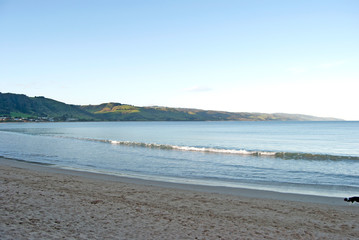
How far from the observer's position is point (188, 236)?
7.40m

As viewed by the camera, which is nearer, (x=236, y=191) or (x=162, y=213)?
(x=162, y=213)

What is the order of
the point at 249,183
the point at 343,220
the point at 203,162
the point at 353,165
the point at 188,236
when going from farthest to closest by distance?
the point at 203,162 < the point at 353,165 < the point at 249,183 < the point at 343,220 < the point at 188,236


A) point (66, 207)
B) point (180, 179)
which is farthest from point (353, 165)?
point (66, 207)

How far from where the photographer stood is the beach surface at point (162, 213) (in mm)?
7551

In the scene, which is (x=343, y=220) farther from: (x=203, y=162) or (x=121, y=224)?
(x=203, y=162)

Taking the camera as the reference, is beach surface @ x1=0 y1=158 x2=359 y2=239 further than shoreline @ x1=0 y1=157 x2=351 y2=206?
No

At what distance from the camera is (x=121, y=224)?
27.0 ft

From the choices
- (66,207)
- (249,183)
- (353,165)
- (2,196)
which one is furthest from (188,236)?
(353,165)

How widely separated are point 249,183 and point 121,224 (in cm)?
976

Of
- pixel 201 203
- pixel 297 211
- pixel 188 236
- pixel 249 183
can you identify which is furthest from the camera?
pixel 249 183

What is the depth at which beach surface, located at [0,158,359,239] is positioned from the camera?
24.8ft

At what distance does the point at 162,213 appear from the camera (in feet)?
31.6

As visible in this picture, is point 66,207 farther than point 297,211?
No

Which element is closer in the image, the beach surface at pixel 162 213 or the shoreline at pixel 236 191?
the beach surface at pixel 162 213
